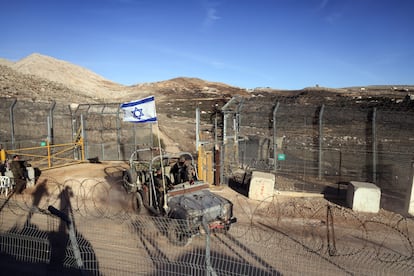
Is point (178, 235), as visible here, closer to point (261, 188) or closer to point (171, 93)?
point (261, 188)

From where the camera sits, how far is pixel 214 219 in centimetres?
633

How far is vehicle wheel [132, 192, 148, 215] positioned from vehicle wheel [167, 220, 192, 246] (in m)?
1.69

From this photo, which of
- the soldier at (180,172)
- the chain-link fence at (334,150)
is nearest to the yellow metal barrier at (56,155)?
the chain-link fence at (334,150)

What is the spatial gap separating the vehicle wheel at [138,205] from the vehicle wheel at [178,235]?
5.56 feet

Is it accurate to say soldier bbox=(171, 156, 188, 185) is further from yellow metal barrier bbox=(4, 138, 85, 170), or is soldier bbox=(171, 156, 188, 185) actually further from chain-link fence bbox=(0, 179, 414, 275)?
yellow metal barrier bbox=(4, 138, 85, 170)

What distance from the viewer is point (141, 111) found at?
8.30m

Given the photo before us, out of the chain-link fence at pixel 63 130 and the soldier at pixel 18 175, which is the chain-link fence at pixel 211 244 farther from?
the chain-link fence at pixel 63 130

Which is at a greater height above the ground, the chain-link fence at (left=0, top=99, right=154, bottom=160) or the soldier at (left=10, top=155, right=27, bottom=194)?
the chain-link fence at (left=0, top=99, right=154, bottom=160)

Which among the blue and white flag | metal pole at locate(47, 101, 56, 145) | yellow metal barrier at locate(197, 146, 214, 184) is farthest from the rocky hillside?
→ the blue and white flag

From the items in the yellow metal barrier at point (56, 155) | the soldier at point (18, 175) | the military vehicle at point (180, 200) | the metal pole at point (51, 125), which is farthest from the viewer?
the metal pole at point (51, 125)

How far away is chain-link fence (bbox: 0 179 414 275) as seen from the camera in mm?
5168

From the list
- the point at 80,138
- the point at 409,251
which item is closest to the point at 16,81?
the point at 80,138

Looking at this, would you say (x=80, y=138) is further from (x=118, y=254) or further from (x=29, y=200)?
(x=118, y=254)

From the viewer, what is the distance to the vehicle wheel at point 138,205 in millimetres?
7739
